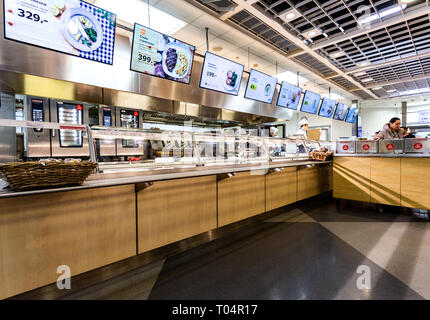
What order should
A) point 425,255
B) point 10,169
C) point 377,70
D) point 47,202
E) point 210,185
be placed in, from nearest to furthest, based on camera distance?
point 10,169, point 47,202, point 425,255, point 210,185, point 377,70

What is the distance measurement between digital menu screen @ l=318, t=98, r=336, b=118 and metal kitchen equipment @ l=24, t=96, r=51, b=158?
24.9 ft

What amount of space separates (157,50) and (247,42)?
2158mm

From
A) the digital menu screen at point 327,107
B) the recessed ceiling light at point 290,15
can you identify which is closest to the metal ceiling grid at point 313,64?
the digital menu screen at point 327,107

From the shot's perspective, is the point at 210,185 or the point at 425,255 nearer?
the point at 425,255

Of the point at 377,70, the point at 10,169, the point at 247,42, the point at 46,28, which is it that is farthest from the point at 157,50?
the point at 377,70

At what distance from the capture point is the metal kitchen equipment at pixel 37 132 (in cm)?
314

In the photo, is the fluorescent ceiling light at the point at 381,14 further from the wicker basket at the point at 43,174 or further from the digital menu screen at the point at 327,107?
the wicker basket at the point at 43,174

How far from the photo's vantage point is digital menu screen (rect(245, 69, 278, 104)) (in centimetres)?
479

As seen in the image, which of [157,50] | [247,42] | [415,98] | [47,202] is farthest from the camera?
[415,98]

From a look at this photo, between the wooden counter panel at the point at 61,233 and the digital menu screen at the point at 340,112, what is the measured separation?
8.63 metres

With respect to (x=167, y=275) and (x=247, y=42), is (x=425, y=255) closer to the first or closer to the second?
(x=167, y=275)

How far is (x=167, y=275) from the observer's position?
1927 millimetres

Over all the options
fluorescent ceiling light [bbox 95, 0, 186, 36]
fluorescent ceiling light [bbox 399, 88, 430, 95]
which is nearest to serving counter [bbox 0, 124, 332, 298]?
fluorescent ceiling light [bbox 95, 0, 186, 36]

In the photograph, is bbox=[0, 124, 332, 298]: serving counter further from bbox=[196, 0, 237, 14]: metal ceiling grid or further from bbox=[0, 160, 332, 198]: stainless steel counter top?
bbox=[196, 0, 237, 14]: metal ceiling grid
